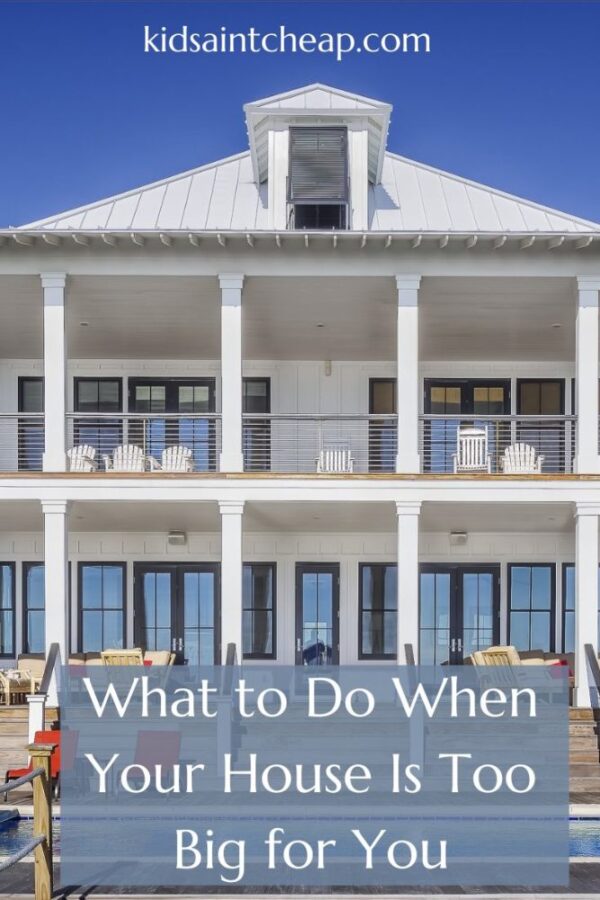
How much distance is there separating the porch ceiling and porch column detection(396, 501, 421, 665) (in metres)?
3.10

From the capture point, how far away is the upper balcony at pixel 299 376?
15938 mm

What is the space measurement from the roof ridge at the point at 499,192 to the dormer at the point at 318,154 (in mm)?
1660

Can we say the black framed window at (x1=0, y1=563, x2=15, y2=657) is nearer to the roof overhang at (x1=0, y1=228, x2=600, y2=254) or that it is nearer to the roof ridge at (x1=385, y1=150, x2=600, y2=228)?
the roof overhang at (x1=0, y1=228, x2=600, y2=254)

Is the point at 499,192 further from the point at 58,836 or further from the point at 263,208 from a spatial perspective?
the point at 58,836

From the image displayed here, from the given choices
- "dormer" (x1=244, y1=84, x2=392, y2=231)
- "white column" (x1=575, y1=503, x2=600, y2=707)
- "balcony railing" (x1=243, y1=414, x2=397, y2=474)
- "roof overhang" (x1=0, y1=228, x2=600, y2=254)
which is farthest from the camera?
"balcony railing" (x1=243, y1=414, x2=397, y2=474)

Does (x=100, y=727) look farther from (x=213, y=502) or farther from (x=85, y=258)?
(x=85, y=258)

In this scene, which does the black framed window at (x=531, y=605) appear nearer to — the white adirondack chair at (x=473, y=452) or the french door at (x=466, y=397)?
the french door at (x=466, y=397)

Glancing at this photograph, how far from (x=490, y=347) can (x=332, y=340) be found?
2719 millimetres

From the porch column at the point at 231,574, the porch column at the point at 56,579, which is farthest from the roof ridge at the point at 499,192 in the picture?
the porch column at the point at 56,579

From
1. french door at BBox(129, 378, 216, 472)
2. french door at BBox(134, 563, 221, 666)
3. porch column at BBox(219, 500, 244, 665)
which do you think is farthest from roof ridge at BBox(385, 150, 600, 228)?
french door at BBox(134, 563, 221, 666)

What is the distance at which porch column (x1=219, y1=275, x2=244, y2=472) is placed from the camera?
14.9 meters

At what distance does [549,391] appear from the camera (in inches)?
755

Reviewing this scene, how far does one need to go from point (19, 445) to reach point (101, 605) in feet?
10.2

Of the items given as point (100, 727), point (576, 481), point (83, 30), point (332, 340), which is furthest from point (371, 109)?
point (100, 727)
